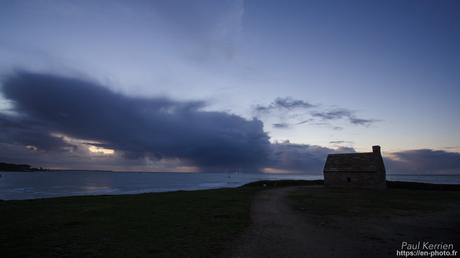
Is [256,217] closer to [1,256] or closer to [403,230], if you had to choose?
[403,230]

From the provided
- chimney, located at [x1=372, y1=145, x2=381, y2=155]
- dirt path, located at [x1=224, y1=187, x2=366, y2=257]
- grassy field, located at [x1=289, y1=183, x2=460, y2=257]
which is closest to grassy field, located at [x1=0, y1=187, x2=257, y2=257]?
dirt path, located at [x1=224, y1=187, x2=366, y2=257]

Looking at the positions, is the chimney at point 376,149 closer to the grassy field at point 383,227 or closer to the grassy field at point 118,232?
the grassy field at point 383,227

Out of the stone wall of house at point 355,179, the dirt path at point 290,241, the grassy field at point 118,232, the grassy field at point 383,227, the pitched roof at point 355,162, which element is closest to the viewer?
the dirt path at point 290,241

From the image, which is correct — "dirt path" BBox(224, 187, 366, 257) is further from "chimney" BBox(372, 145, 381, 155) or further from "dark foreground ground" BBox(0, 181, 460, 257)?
"chimney" BBox(372, 145, 381, 155)

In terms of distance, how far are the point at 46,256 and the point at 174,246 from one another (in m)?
4.53

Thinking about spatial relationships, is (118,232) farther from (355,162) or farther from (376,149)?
(376,149)

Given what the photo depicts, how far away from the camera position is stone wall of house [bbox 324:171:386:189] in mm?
46000

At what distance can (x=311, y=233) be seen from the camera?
1337cm

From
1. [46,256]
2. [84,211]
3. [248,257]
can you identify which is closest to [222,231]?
[248,257]

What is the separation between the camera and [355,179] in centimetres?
4741

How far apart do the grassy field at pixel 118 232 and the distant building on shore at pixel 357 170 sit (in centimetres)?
3458

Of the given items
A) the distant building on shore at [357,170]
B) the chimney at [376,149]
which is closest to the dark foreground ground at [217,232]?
the distant building on shore at [357,170]

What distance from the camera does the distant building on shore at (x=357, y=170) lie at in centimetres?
4622

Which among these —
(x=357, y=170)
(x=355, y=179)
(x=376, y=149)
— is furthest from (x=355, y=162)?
(x=376, y=149)
